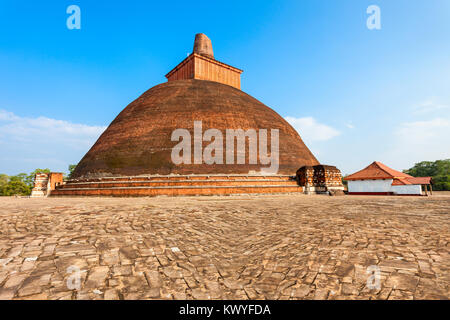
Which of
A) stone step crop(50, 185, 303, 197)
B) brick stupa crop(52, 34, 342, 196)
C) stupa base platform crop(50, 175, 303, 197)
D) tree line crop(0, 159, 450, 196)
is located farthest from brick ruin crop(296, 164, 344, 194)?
tree line crop(0, 159, 450, 196)

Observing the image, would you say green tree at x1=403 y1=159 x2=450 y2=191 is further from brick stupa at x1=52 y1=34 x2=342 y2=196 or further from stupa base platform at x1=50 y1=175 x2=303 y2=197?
stupa base platform at x1=50 y1=175 x2=303 y2=197

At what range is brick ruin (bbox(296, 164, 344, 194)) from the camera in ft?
52.5

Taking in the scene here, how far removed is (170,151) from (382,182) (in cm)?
1629

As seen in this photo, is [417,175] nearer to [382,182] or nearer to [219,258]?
[382,182]

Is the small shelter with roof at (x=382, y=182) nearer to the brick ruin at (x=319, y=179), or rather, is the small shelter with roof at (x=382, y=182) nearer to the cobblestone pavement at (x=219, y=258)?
the brick ruin at (x=319, y=179)

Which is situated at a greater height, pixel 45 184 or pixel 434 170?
pixel 434 170

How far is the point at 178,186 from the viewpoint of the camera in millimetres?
Result: 13523

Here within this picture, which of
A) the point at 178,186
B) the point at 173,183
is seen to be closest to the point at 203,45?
the point at 173,183

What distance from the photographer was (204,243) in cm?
394

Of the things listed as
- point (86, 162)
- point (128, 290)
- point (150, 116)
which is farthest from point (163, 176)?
point (128, 290)

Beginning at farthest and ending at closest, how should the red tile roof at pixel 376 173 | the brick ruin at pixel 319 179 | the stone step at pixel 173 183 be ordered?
1. the red tile roof at pixel 376 173
2. the brick ruin at pixel 319 179
3. the stone step at pixel 173 183

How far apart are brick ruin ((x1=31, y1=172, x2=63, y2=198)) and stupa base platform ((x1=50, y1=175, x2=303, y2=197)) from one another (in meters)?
2.17

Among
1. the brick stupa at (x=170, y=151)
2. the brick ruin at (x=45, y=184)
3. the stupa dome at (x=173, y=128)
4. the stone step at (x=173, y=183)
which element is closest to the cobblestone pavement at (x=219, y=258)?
the stone step at (x=173, y=183)

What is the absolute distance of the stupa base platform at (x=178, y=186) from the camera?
13375 millimetres
